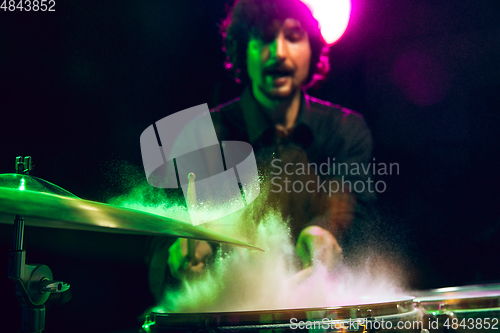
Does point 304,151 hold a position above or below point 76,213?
above

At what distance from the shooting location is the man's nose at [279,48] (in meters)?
1.72

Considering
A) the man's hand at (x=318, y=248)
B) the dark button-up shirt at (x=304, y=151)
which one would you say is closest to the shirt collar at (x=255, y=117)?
the dark button-up shirt at (x=304, y=151)

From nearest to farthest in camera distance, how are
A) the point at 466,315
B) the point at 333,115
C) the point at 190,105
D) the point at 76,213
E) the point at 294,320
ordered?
the point at 76,213 < the point at 294,320 < the point at 466,315 < the point at 190,105 < the point at 333,115

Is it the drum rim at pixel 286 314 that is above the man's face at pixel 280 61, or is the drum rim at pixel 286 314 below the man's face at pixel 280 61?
below

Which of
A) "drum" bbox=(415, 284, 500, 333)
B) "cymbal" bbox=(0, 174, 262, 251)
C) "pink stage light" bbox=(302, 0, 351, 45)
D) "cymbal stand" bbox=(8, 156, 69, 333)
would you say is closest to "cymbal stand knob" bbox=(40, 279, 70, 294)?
"cymbal stand" bbox=(8, 156, 69, 333)

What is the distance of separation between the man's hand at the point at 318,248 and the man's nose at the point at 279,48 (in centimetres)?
82

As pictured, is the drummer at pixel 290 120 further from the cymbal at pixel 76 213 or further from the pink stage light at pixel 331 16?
the cymbal at pixel 76 213

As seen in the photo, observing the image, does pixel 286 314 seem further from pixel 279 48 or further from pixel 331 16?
pixel 331 16

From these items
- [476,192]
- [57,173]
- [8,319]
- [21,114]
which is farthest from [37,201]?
[476,192]

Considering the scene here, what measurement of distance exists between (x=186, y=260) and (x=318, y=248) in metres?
0.55

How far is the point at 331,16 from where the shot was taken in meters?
1.84

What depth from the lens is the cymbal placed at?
1.37 feet

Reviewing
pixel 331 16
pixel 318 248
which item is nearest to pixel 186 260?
pixel 318 248

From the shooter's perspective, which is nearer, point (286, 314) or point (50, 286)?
point (50, 286)
